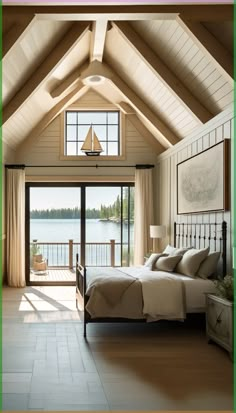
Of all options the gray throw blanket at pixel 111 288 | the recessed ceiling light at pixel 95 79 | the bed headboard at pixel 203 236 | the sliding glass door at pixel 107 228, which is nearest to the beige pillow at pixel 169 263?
the bed headboard at pixel 203 236

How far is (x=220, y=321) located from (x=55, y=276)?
5.23 m

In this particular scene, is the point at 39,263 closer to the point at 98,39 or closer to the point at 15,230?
the point at 15,230

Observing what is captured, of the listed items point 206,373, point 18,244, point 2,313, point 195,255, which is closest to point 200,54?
point 195,255

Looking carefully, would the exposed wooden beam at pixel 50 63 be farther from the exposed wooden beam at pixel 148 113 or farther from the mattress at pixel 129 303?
the mattress at pixel 129 303

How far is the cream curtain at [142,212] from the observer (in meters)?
8.72

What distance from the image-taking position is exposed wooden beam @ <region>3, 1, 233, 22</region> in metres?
4.13

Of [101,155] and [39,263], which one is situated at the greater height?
[101,155]

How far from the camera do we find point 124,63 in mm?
7035

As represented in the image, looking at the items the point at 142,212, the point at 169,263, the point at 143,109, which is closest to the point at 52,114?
the point at 143,109

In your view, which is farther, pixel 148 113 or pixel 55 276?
pixel 55 276

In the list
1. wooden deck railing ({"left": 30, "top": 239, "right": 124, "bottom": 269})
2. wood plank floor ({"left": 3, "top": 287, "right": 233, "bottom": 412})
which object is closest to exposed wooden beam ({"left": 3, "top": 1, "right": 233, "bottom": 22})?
wood plank floor ({"left": 3, "top": 287, "right": 233, "bottom": 412})

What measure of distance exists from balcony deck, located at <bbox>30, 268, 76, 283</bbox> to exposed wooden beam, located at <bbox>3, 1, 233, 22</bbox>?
5.64 metres

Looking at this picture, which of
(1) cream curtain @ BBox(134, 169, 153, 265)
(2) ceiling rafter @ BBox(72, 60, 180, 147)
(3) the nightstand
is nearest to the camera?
(3) the nightstand

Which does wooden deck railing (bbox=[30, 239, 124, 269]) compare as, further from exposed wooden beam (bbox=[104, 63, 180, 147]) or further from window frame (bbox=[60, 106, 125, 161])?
exposed wooden beam (bbox=[104, 63, 180, 147])
